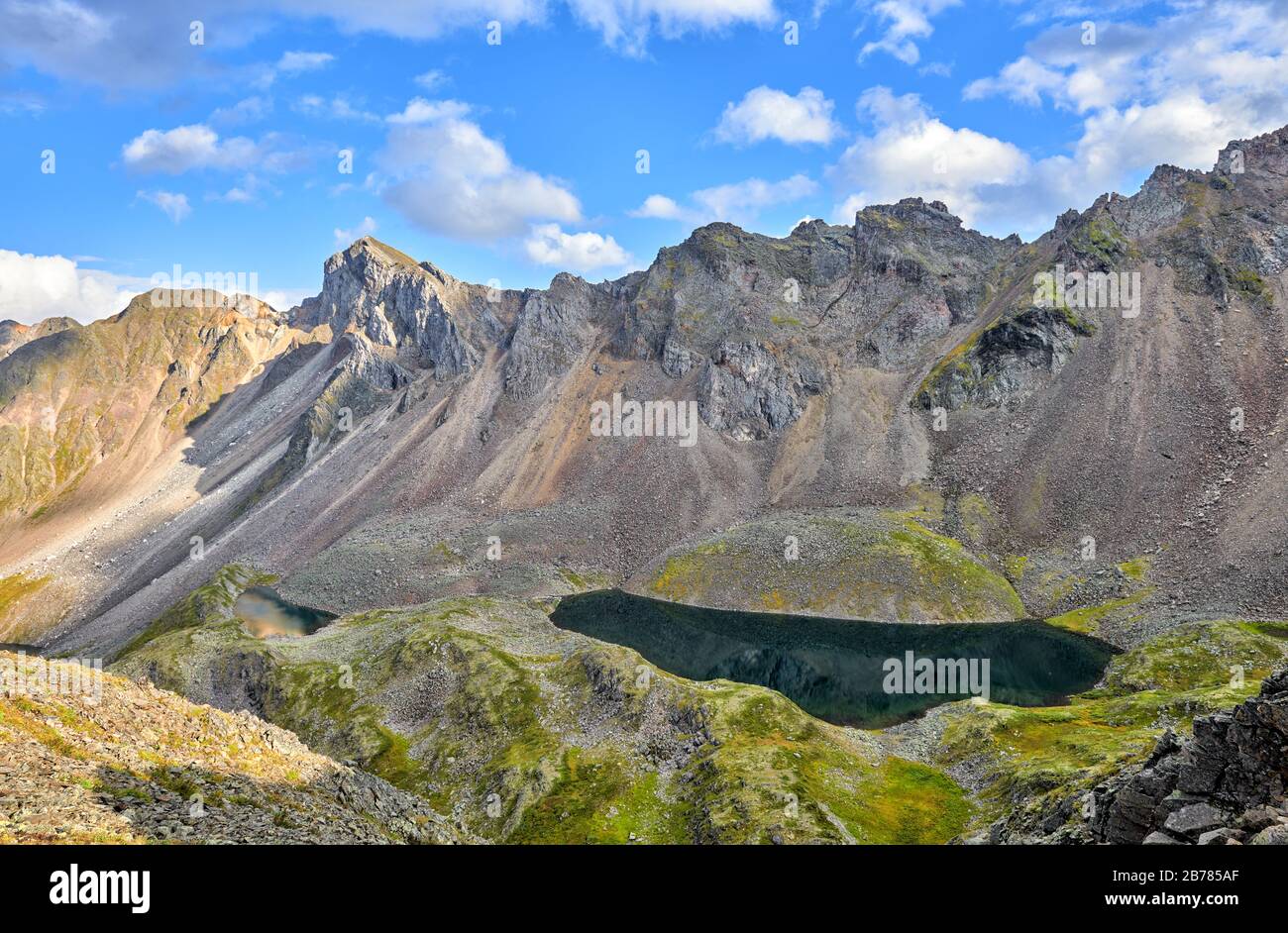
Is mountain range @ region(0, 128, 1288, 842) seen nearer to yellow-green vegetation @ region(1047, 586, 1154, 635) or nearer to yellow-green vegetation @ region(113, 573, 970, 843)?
yellow-green vegetation @ region(113, 573, 970, 843)

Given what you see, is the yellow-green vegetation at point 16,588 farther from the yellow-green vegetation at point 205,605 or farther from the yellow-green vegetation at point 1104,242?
the yellow-green vegetation at point 1104,242

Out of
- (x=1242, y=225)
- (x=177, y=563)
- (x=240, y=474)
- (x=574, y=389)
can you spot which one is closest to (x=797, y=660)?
(x=574, y=389)

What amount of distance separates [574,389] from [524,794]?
451 ft

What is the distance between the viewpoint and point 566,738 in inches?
2178

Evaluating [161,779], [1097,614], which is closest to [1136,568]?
[1097,614]

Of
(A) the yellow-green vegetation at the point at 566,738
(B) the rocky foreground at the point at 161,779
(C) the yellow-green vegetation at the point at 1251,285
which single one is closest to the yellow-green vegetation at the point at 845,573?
(A) the yellow-green vegetation at the point at 566,738

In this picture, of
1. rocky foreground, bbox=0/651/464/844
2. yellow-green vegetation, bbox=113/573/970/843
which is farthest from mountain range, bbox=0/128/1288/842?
rocky foreground, bbox=0/651/464/844

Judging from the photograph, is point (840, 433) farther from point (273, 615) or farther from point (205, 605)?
point (205, 605)

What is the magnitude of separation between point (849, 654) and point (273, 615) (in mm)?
91608

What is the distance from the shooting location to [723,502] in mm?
135375

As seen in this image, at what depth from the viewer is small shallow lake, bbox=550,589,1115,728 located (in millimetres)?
71375

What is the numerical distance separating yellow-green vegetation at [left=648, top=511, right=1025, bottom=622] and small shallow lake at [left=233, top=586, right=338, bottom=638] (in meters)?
55.9

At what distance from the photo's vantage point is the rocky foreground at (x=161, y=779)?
54.5ft
